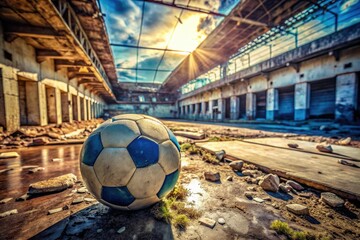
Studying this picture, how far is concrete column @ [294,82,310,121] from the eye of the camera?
999 cm

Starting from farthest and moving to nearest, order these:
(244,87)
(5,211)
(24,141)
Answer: (244,87) → (24,141) → (5,211)

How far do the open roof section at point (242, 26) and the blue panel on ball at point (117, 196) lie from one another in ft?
39.5

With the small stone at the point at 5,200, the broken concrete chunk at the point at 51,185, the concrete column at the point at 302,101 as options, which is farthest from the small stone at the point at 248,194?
the concrete column at the point at 302,101

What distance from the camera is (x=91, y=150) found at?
1479 mm

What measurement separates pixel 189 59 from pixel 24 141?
1491 cm

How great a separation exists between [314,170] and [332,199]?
2.84ft

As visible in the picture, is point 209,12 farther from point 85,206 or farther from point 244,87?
point 85,206

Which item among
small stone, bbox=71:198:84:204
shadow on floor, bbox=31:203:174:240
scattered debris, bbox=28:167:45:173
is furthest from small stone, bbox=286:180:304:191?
scattered debris, bbox=28:167:45:173

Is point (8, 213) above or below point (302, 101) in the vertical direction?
below

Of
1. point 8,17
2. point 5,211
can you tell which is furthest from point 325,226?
point 8,17

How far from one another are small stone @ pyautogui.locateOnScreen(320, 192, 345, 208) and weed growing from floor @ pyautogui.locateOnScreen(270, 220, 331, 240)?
1.94 feet

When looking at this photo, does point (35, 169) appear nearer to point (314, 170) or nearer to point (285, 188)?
point (285, 188)

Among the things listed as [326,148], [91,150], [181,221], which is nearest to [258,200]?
[181,221]

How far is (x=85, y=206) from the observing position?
1.61 metres
